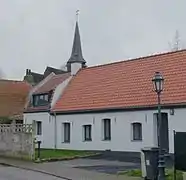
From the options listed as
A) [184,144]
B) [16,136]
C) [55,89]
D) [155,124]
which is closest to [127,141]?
[155,124]

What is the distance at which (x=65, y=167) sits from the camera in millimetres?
21172

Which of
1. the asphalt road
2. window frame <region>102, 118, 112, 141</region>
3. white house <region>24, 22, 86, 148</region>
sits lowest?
the asphalt road

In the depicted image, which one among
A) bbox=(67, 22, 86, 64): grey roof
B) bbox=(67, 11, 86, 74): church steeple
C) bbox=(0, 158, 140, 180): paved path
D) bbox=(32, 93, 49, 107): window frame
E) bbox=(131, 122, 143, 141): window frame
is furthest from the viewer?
bbox=(67, 22, 86, 64): grey roof

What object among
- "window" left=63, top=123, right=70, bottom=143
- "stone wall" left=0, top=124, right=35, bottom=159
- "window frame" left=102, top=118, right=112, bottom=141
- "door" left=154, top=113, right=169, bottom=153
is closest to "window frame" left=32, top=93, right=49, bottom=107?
"window" left=63, top=123, right=70, bottom=143

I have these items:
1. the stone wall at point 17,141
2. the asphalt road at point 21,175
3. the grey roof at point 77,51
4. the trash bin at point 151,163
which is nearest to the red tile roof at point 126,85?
the grey roof at point 77,51

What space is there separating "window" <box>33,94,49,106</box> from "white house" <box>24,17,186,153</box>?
95cm

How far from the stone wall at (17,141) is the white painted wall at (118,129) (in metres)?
5.59

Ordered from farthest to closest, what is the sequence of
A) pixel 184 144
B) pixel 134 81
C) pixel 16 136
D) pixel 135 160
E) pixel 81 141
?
pixel 81 141 < pixel 134 81 < pixel 16 136 < pixel 135 160 < pixel 184 144

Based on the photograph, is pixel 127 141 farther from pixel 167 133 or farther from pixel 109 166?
pixel 109 166

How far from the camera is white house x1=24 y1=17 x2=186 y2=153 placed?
25891 mm

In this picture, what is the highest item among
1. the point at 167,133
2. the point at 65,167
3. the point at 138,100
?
the point at 138,100

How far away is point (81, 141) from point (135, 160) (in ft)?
23.9

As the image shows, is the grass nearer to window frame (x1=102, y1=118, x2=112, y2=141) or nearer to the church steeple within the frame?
window frame (x1=102, y1=118, x2=112, y2=141)

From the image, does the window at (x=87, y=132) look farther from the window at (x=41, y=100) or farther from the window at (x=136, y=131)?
the window at (x=41, y=100)
